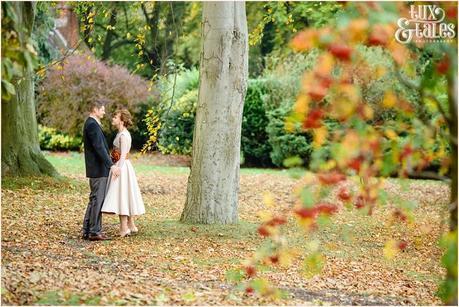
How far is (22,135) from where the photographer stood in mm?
15602

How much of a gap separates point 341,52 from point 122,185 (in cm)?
676

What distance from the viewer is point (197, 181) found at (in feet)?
35.4

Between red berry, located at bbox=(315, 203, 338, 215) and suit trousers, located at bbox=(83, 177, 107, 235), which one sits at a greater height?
red berry, located at bbox=(315, 203, 338, 215)

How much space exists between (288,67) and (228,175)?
1410 cm

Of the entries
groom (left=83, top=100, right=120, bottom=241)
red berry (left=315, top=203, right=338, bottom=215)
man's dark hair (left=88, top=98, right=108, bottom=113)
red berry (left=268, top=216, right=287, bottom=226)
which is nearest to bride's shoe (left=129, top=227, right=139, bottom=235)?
groom (left=83, top=100, right=120, bottom=241)

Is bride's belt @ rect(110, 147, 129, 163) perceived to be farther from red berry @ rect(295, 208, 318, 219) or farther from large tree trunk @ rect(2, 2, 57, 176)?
red berry @ rect(295, 208, 318, 219)

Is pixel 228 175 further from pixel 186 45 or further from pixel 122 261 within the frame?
pixel 186 45

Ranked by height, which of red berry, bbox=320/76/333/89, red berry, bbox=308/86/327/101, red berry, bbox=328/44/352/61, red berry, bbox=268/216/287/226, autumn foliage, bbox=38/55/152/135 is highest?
autumn foliage, bbox=38/55/152/135

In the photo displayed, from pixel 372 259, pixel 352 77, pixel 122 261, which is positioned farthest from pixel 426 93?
pixel 352 77

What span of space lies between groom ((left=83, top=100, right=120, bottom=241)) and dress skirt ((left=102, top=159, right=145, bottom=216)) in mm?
90

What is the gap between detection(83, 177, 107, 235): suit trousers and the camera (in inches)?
394

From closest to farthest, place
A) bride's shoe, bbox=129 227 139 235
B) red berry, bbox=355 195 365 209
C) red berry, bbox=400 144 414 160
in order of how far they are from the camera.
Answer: red berry, bbox=400 144 414 160, red berry, bbox=355 195 365 209, bride's shoe, bbox=129 227 139 235

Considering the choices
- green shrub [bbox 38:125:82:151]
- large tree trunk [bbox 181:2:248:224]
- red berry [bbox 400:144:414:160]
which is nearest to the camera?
red berry [bbox 400:144:414:160]

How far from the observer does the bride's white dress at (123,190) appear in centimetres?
1009
